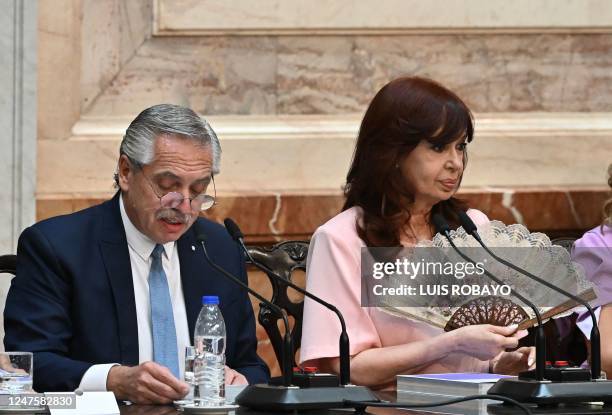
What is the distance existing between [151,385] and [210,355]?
0.18 meters

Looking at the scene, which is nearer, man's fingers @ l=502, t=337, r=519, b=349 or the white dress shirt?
man's fingers @ l=502, t=337, r=519, b=349

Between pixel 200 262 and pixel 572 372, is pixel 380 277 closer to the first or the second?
pixel 200 262

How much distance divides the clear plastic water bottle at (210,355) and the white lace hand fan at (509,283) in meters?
0.60

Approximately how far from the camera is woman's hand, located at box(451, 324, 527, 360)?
3916 millimetres

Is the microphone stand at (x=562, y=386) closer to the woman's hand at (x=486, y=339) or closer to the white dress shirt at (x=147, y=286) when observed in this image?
the woman's hand at (x=486, y=339)

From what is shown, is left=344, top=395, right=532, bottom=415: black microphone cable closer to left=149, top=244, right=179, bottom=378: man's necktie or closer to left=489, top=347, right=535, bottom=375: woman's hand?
left=489, top=347, right=535, bottom=375: woman's hand

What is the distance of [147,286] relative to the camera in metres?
4.17

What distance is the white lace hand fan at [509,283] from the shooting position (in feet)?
13.0

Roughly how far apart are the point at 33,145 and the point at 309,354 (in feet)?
6.41

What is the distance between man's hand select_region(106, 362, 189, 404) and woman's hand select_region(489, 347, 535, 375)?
109cm

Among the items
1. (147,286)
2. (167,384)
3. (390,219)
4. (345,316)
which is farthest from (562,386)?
(147,286)

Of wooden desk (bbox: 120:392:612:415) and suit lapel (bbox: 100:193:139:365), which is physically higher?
suit lapel (bbox: 100:193:139:365)

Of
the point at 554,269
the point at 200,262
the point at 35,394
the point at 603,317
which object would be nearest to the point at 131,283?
the point at 200,262

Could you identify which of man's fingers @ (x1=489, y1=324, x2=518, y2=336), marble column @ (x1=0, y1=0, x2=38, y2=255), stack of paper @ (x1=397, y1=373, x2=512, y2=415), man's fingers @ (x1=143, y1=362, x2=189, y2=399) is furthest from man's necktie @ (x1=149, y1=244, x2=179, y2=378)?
marble column @ (x1=0, y1=0, x2=38, y2=255)
